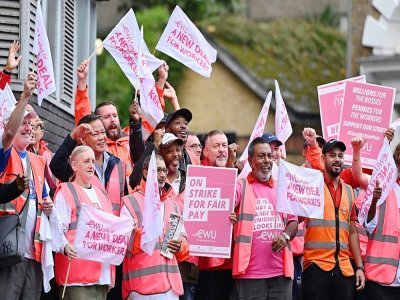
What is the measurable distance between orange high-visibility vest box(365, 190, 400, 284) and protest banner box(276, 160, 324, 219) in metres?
0.83

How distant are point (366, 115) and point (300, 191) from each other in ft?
6.35

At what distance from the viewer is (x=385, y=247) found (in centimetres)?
1262

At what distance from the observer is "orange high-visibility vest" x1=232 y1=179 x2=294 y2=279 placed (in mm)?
11773

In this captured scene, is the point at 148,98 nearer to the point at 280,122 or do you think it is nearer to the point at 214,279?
the point at 280,122

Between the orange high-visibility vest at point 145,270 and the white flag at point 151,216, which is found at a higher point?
the white flag at point 151,216

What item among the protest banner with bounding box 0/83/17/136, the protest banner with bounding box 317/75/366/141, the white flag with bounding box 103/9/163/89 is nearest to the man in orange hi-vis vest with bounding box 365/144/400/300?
the protest banner with bounding box 317/75/366/141

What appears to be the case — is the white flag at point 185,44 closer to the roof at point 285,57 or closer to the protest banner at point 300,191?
the protest banner at point 300,191

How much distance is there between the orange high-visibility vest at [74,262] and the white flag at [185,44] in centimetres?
359

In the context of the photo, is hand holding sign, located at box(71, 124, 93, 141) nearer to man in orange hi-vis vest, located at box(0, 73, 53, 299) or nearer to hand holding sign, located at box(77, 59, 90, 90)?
man in orange hi-vis vest, located at box(0, 73, 53, 299)

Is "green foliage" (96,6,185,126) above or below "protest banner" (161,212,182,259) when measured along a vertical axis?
above

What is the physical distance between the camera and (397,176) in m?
12.8

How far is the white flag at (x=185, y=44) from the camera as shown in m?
14.1

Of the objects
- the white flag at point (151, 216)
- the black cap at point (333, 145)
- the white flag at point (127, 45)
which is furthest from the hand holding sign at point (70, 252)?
the white flag at point (127, 45)

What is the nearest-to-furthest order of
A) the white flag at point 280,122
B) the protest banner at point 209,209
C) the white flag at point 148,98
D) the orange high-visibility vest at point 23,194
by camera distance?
the orange high-visibility vest at point 23,194
the protest banner at point 209,209
the white flag at point 148,98
the white flag at point 280,122
